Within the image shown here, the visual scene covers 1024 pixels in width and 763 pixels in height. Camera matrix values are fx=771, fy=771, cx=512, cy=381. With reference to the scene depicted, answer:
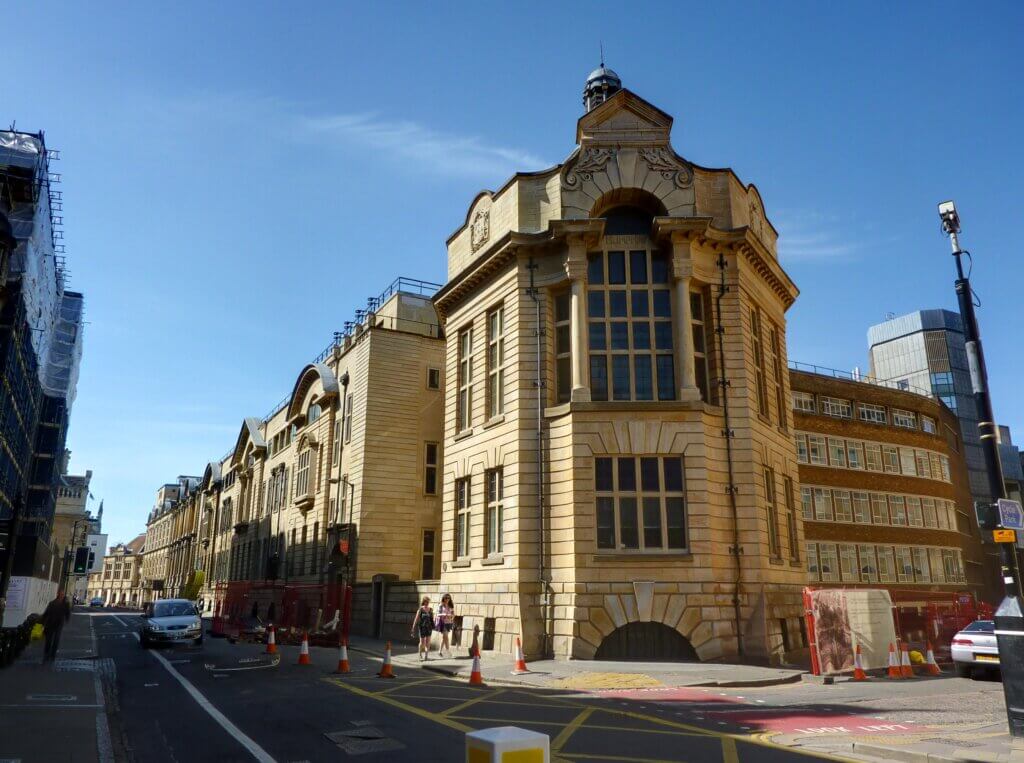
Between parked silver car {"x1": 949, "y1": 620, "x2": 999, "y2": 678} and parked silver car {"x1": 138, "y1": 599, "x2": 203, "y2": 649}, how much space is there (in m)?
23.4

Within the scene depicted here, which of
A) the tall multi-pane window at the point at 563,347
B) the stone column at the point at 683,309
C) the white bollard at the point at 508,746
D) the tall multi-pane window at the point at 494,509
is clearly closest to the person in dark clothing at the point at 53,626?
the tall multi-pane window at the point at 494,509

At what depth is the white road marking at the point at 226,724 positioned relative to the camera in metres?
8.95

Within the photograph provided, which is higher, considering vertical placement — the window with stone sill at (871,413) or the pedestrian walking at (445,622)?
the window with stone sill at (871,413)

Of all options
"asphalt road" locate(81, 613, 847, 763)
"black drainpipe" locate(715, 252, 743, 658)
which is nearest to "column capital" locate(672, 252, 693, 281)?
"black drainpipe" locate(715, 252, 743, 658)

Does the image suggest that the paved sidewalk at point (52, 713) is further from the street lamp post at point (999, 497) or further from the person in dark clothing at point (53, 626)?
the street lamp post at point (999, 497)

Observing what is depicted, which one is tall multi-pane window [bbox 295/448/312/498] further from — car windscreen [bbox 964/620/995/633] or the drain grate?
the drain grate

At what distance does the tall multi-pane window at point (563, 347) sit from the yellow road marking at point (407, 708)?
34.7 feet

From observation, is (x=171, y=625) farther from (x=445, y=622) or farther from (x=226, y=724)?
(x=226, y=724)

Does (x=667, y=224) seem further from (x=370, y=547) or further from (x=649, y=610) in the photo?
(x=370, y=547)

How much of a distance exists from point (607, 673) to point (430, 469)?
2010cm

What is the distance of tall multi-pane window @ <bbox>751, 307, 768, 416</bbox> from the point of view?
25.1 m

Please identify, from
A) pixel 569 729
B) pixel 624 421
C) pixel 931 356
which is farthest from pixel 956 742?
pixel 931 356

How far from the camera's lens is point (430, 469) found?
3612 centimetres

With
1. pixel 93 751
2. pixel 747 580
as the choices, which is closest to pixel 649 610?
pixel 747 580
